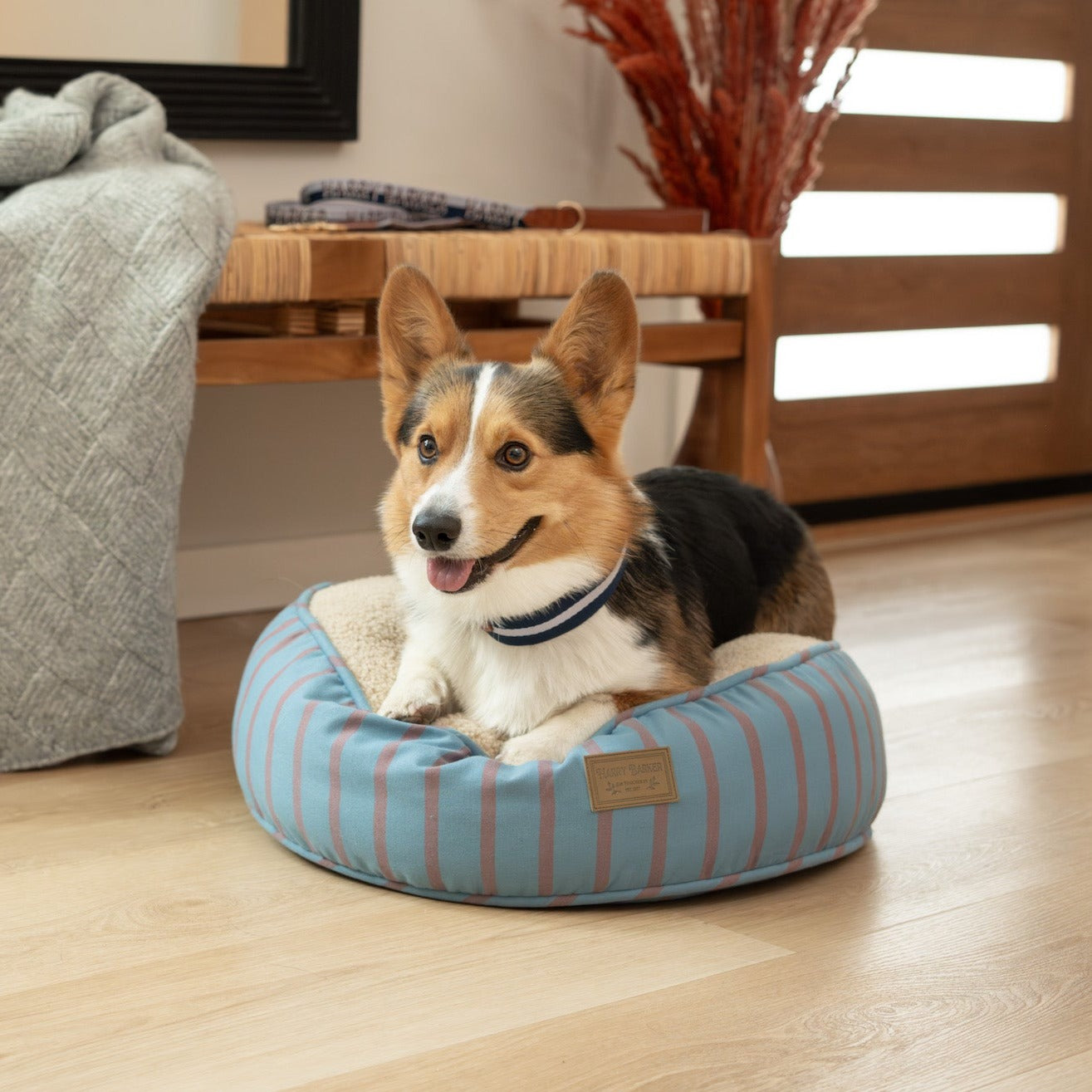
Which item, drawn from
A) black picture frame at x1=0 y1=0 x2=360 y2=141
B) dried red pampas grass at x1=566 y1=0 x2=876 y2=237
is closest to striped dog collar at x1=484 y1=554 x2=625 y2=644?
black picture frame at x1=0 y1=0 x2=360 y2=141

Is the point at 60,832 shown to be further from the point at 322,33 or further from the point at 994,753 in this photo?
the point at 322,33

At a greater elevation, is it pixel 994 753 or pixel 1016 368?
pixel 1016 368

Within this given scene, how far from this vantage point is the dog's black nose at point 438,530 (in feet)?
5.36

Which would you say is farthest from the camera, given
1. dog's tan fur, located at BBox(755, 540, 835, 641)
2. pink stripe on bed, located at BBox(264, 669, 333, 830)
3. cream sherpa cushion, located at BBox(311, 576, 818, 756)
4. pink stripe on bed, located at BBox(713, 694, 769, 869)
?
dog's tan fur, located at BBox(755, 540, 835, 641)

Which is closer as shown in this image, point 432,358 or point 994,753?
point 432,358

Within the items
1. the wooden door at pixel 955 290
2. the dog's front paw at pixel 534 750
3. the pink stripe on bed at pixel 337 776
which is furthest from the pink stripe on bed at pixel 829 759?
the wooden door at pixel 955 290

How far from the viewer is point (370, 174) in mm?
3268

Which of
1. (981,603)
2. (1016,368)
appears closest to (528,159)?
(981,603)

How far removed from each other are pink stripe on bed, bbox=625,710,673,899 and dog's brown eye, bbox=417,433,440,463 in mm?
413

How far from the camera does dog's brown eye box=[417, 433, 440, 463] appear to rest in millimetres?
1763

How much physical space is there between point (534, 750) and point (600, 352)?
19.8 inches

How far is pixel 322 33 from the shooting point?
3.06 meters

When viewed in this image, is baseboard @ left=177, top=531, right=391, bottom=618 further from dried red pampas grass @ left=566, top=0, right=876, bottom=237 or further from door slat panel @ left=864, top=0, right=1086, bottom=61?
door slat panel @ left=864, top=0, right=1086, bottom=61

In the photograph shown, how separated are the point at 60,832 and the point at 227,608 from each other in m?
1.31
